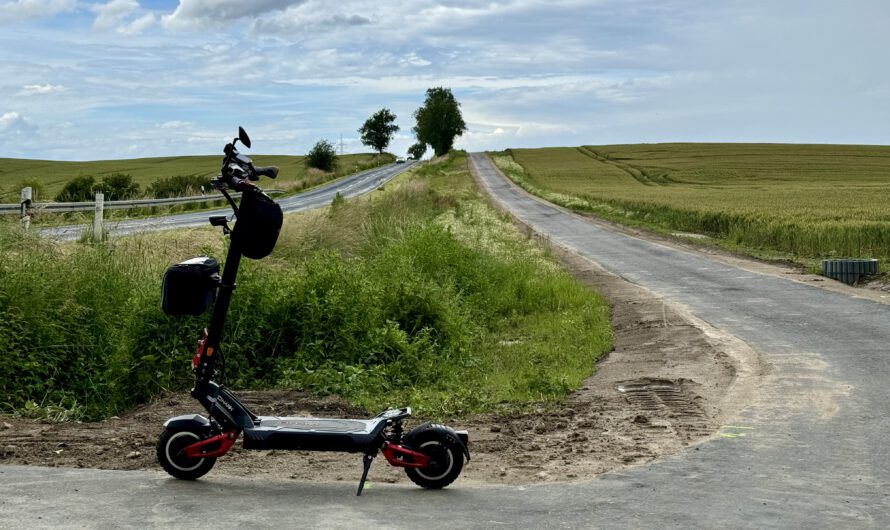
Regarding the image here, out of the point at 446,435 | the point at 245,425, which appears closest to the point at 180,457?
the point at 245,425

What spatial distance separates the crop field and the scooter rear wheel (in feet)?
72.7

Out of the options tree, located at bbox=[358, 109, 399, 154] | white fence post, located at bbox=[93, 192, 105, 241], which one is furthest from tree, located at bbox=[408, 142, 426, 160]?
white fence post, located at bbox=[93, 192, 105, 241]

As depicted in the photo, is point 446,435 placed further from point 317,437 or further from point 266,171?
point 266,171

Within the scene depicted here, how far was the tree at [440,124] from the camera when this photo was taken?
519 ft

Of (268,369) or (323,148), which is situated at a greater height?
(323,148)

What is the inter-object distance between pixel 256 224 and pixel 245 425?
1302mm

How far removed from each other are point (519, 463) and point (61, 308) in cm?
702

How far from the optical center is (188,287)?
19.6 ft

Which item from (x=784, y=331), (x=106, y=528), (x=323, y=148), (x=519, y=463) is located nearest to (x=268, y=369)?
(x=519, y=463)

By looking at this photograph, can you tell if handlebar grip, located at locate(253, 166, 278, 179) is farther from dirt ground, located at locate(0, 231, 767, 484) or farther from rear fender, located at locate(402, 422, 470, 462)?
dirt ground, located at locate(0, 231, 767, 484)

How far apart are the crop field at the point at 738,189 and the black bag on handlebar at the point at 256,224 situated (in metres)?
22.7

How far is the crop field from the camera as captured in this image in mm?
29219

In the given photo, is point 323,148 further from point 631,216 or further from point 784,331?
point 784,331

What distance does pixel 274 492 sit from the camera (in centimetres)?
578
